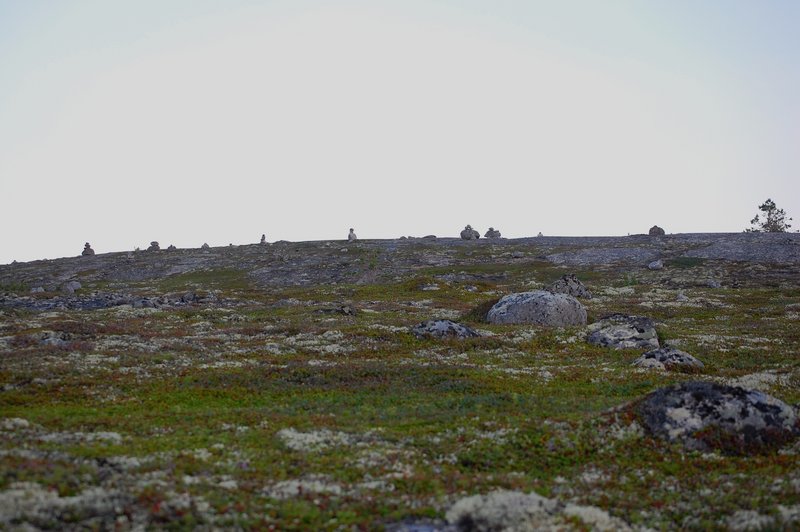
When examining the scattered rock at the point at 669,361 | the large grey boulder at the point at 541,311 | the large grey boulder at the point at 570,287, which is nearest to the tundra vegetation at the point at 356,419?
the scattered rock at the point at 669,361

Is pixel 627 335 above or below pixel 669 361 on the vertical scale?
above

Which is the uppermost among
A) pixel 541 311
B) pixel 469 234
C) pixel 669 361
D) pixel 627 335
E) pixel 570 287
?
pixel 469 234

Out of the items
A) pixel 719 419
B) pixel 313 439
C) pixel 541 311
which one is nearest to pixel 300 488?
pixel 313 439

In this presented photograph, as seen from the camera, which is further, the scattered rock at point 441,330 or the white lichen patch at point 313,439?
the scattered rock at point 441,330

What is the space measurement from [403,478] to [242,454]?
419cm

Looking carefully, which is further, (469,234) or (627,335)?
(469,234)

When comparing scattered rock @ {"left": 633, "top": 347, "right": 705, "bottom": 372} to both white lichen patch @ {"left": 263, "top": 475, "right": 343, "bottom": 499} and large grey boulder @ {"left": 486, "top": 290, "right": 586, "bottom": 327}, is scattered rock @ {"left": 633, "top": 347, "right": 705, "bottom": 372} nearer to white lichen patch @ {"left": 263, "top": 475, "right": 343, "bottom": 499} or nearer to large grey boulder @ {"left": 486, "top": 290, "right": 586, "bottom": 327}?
large grey boulder @ {"left": 486, "top": 290, "right": 586, "bottom": 327}

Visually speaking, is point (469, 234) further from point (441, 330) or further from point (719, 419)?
point (719, 419)

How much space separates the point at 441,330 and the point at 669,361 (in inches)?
522

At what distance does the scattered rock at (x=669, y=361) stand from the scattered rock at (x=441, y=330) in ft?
35.0

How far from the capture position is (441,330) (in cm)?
3600

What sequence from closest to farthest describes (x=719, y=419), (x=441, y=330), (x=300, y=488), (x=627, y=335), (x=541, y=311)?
(x=300, y=488) < (x=719, y=419) < (x=627, y=335) < (x=441, y=330) < (x=541, y=311)

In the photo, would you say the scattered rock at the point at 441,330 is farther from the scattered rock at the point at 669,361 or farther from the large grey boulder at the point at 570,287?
the large grey boulder at the point at 570,287

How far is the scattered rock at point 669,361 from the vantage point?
26812mm
